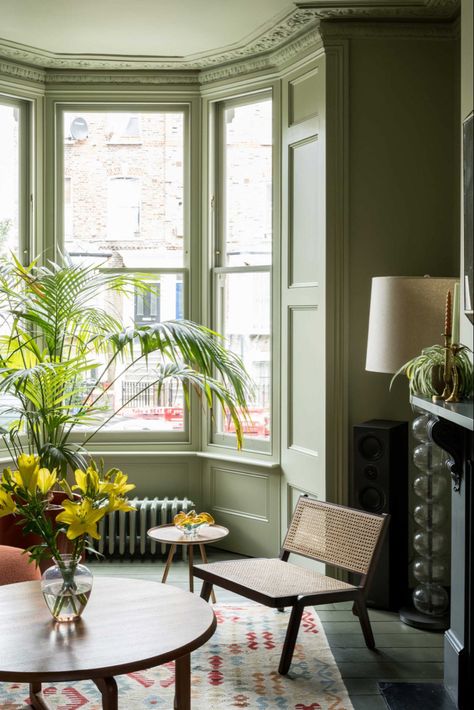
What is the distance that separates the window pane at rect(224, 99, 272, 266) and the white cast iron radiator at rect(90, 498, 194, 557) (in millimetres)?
1616

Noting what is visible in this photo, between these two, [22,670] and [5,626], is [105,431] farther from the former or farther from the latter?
[22,670]

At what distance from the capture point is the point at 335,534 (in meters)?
4.05

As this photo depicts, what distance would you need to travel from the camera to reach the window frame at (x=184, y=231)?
18.0ft

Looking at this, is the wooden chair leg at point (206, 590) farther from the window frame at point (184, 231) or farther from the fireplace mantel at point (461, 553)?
the window frame at point (184, 231)

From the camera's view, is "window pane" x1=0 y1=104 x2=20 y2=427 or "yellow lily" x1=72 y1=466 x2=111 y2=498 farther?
"window pane" x1=0 y1=104 x2=20 y2=427

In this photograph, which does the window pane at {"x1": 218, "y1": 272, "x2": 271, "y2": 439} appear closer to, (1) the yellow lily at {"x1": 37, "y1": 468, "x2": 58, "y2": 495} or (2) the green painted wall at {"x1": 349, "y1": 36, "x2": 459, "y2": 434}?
(2) the green painted wall at {"x1": 349, "y1": 36, "x2": 459, "y2": 434}

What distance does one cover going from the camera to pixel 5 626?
2.61 metres

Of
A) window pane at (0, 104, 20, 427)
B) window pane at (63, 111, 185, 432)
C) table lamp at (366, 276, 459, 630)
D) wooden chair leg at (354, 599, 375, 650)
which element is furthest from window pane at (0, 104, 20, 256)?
wooden chair leg at (354, 599, 375, 650)

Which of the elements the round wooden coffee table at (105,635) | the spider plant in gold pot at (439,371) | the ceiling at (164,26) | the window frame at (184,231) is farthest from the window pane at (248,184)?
the round wooden coffee table at (105,635)

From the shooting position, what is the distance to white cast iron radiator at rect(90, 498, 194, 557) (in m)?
5.15

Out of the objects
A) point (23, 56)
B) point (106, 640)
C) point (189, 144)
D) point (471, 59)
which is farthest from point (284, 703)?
point (23, 56)

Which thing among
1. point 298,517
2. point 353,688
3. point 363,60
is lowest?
point 353,688

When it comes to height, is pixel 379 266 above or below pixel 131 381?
above

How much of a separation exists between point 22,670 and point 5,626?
0.36m
